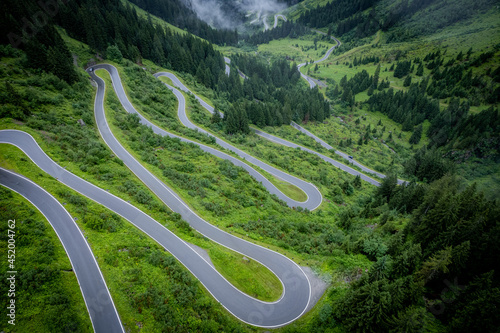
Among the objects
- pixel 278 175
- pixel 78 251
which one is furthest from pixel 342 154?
pixel 78 251

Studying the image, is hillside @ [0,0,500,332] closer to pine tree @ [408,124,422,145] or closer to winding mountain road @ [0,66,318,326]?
winding mountain road @ [0,66,318,326]

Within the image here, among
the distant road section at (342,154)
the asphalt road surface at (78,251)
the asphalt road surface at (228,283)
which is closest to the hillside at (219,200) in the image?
the asphalt road surface at (228,283)

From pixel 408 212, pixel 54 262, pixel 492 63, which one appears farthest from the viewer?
pixel 492 63

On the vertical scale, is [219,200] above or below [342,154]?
below

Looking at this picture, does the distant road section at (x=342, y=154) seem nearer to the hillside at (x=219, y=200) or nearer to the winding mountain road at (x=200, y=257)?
the hillside at (x=219, y=200)

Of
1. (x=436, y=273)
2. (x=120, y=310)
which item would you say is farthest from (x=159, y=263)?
(x=436, y=273)

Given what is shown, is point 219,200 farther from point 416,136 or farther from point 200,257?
point 416,136

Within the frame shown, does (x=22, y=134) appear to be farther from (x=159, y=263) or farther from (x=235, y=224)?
(x=235, y=224)

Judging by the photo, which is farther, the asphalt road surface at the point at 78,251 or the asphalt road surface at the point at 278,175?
the asphalt road surface at the point at 278,175
